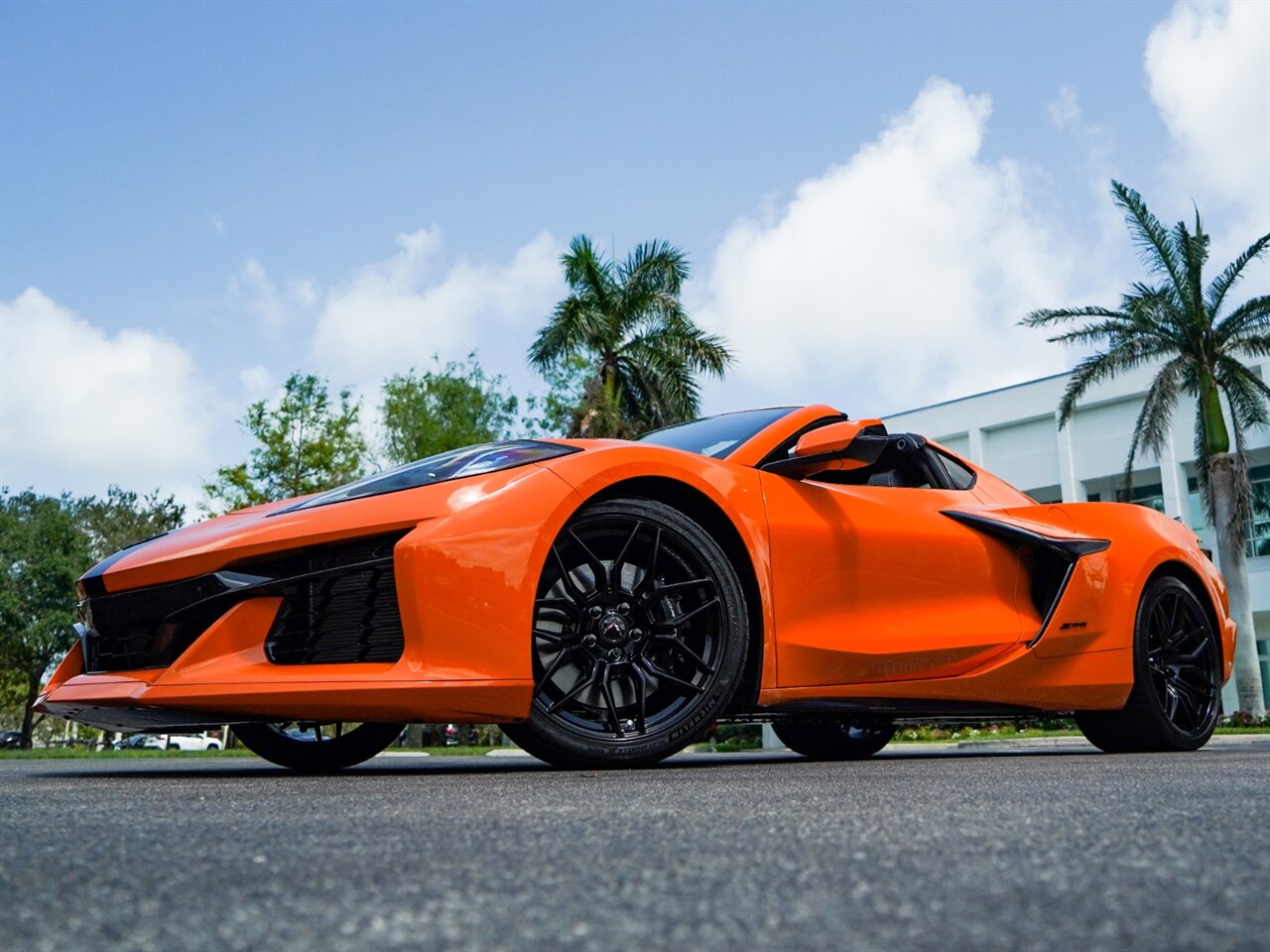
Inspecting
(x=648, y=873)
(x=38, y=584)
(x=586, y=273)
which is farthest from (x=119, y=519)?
(x=648, y=873)

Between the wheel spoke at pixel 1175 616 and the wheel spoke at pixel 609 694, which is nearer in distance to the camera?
the wheel spoke at pixel 609 694

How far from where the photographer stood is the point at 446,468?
371cm

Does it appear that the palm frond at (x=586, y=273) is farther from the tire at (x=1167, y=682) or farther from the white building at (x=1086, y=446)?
the tire at (x=1167, y=682)

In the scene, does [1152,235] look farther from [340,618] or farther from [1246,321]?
[340,618]

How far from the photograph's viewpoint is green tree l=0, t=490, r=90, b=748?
35438 mm

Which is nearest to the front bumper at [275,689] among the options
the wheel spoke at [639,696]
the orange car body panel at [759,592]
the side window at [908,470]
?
the orange car body panel at [759,592]

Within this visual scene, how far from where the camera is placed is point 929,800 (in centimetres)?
224

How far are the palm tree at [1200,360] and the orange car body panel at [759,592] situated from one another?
19.0m

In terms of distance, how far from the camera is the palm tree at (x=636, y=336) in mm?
24812

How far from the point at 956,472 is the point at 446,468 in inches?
94.1

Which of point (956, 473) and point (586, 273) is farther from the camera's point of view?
point (586, 273)

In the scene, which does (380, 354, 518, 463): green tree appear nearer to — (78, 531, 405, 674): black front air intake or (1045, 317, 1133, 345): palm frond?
(1045, 317, 1133, 345): palm frond

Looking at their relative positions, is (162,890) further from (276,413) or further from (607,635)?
(276,413)

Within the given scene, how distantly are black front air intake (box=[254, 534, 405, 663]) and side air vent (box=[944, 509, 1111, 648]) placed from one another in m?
2.55
